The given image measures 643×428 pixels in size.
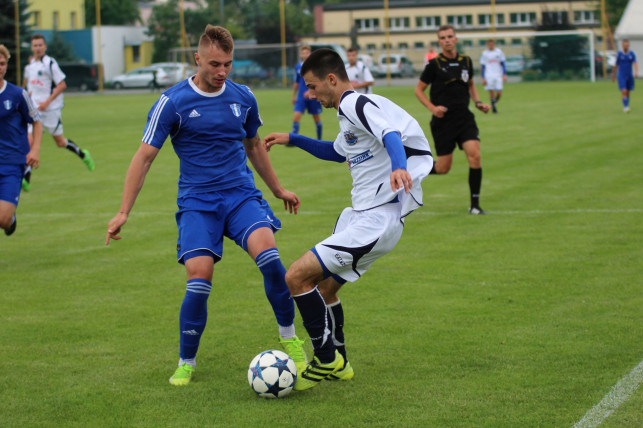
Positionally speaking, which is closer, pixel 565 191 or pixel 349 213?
pixel 349 213

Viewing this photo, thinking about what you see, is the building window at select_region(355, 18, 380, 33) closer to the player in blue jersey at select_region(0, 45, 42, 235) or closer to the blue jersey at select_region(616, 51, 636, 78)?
the blue jersey at select_region(616, 51, 636, 78)

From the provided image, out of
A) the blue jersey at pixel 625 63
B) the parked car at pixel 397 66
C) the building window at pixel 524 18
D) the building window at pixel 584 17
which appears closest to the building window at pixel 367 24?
the building window at pixel 524 18

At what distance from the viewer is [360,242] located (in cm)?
491

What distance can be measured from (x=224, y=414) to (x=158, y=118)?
5.94 ft

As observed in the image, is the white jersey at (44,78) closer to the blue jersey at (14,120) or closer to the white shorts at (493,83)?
the blue jersey at (14,120)

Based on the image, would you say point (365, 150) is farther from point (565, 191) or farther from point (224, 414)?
point (565, 191)

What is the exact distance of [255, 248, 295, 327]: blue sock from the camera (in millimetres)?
5199

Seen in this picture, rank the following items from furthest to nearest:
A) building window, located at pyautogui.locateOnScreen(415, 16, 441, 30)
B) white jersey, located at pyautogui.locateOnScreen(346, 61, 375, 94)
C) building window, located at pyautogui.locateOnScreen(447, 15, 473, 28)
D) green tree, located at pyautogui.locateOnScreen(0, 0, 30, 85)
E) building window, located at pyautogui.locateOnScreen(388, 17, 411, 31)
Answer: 1. building window, located at pyautogui.locateOnScreen(388, 17, 411, 31)
2. building window, located at pyautogui.locateOnScreen(415, 16, 441, 30)
3. building window, located at pyautogui.locateOnScreen(447, 15, 473, 28)
4. green tree, located at pyautogui.locateOnScreen(0, 0, 30, 85)
5. white jersey, located at pyautogui.locateOnScreen(346, 61, 375, 94)

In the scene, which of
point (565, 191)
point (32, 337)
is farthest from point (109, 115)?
point (32, 337)

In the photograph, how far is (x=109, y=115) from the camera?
3161 centimetres

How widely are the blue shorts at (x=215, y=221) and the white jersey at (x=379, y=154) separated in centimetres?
69

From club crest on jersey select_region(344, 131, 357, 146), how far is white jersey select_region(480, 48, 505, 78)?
80.2 feet

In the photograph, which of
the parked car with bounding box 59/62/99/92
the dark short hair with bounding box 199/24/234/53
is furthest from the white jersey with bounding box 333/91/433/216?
the parked car with bounding box 59/62/99/92

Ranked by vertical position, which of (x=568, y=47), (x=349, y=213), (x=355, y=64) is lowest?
(x=349, y=213)
